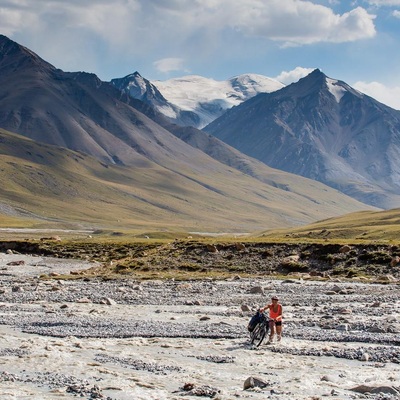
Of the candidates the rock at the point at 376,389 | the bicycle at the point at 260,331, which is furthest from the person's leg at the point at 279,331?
the rock at the point at 376,389

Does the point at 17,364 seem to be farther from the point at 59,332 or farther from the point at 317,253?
the point at 317,253

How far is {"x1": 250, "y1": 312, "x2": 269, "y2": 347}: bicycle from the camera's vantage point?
105 ft

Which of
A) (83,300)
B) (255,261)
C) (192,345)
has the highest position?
(255,261)

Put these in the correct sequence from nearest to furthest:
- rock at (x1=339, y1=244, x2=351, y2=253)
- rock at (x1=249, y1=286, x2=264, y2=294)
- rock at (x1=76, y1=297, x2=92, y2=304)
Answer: rock at (x1=76, y1=297, x2=92, y2=304)
rock at (x1=249, y1=286, x2=264, y2=294)
rock at (x1=339, y1=244, x2=351, y2=253)

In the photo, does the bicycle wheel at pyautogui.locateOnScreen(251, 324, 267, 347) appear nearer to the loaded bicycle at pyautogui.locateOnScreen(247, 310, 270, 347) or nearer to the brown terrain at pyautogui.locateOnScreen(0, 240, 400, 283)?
the loaded bicycle at pyautogui.locateOnScreen(247, 310, 270, 347)

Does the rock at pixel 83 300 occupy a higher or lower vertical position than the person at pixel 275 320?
lower

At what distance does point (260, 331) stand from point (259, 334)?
16 cm

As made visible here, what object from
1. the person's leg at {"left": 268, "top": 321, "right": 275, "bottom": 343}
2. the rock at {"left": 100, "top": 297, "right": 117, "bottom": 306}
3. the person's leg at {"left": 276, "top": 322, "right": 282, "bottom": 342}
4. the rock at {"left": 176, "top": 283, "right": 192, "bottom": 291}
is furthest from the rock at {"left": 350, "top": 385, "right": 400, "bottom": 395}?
the rock at {"left": 176, "top": 283, "right": 192, "bottom": 291}

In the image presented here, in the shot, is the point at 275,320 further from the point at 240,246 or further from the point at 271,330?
the point at 240,246

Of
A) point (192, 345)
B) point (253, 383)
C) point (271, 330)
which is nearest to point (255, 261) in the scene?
point (271, 330)

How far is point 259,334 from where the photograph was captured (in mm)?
32000

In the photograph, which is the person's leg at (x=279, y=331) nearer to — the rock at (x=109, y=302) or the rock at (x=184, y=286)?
the rock at (x=109, y=302)

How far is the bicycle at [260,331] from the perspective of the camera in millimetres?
31906

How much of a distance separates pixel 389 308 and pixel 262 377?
20.2m
